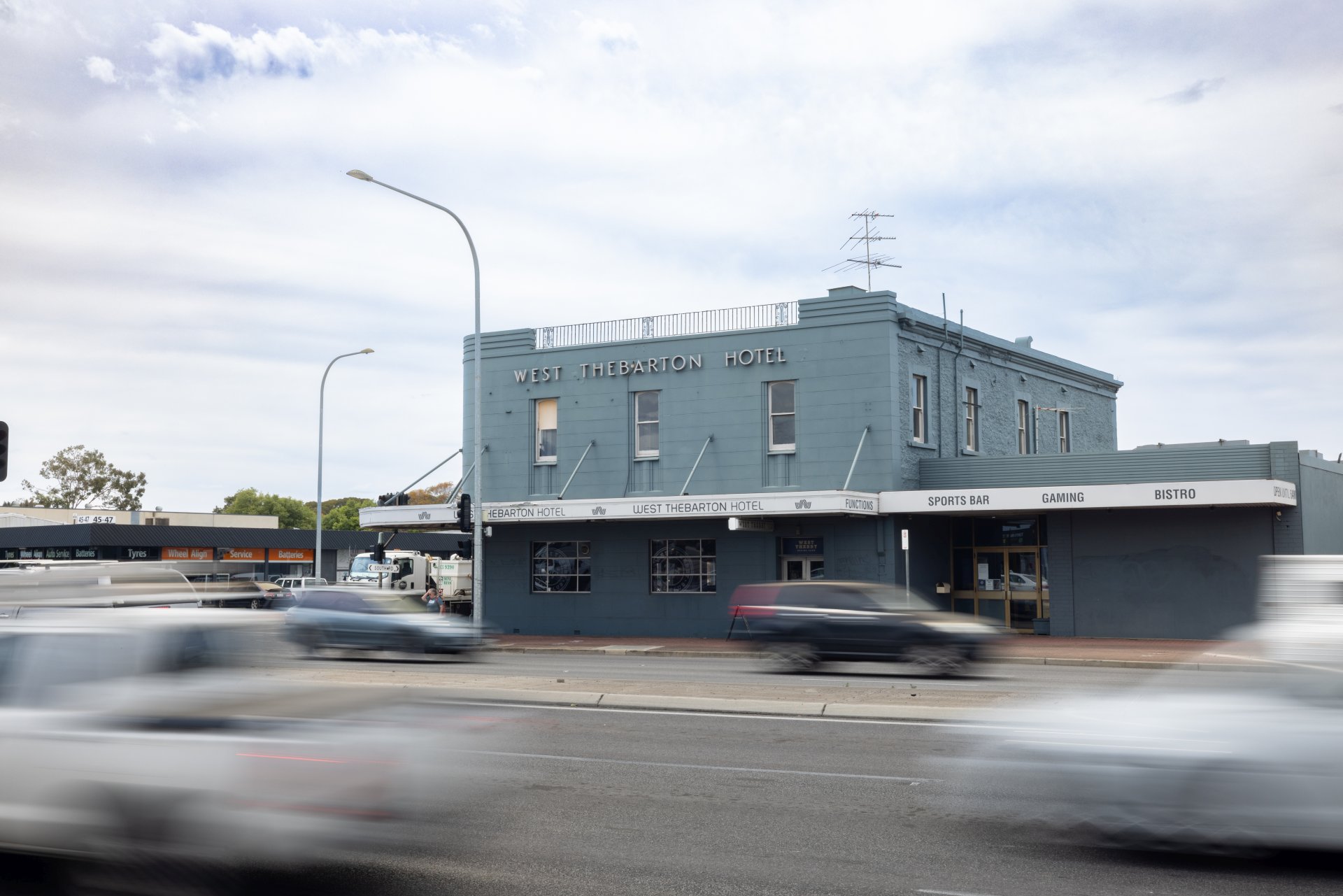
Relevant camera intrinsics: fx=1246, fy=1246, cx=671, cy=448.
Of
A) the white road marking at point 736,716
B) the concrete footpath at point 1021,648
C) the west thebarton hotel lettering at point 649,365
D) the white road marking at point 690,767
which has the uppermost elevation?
the west thebarton hotel lettering at point 649,365

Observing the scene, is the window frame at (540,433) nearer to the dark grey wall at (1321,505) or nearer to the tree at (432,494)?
the dark grey wall at (1321,505)

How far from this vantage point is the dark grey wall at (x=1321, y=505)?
2792 centimetres

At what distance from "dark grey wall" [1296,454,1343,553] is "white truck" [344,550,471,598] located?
28.0 metres

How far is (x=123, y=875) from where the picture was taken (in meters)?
6.30

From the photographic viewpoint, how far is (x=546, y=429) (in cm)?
3475

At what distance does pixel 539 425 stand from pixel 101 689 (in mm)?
28493

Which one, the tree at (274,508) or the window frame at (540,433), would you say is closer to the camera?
the window frame at (540,433)

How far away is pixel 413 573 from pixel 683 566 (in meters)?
20.8

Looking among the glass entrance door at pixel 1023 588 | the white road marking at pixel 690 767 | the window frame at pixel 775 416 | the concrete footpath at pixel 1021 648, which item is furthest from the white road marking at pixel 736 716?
the glass entrance door at pixel 1023 588

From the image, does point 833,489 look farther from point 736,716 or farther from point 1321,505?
point 736,716

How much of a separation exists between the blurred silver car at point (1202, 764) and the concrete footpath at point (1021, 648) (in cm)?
1254

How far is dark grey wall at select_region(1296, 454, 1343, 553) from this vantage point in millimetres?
27922

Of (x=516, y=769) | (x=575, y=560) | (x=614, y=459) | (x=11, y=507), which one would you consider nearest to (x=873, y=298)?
(x=614, y=459)

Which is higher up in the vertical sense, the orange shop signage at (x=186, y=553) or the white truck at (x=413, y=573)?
the orange shop signage at (x=186, y=553)
